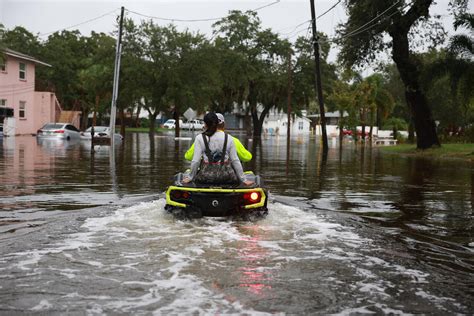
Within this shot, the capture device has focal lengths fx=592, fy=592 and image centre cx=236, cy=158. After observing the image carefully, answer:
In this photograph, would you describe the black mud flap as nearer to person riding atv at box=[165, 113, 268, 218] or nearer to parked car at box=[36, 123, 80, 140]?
person riding atv at box=[165, 113, 268, 218]

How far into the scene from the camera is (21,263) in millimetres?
5801

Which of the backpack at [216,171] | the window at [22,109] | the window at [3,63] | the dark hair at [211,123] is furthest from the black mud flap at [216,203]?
the window at [22,109]

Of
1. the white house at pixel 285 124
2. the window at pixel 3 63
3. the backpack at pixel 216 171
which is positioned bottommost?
the backpack at pixel 216 171

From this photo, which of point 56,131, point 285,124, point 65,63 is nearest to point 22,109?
point 56,131

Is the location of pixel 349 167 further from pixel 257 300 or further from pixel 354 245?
pixel 257 300

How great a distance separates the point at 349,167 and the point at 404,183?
569 centimetres

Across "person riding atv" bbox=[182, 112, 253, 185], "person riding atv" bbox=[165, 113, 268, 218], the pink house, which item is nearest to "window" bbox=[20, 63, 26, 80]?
the pink house

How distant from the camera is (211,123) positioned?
883 centimetres

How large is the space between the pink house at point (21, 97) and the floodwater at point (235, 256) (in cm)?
3876

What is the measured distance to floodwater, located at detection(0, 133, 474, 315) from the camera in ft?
15.5

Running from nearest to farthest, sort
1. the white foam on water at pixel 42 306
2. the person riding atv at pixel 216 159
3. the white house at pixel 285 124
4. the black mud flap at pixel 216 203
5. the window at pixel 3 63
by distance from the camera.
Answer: the white foam on water at pixel 42 306 → the black mud flap at pixel 216 203 → the person riding atv at pixel 216 159 → the window at pixel 3 63 → the white house at pixel 285 124

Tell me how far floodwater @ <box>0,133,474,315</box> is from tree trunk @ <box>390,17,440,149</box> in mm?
19843

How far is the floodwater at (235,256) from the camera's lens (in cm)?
472

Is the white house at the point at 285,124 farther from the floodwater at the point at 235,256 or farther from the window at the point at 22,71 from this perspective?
the floodwater at the point at 235,256
